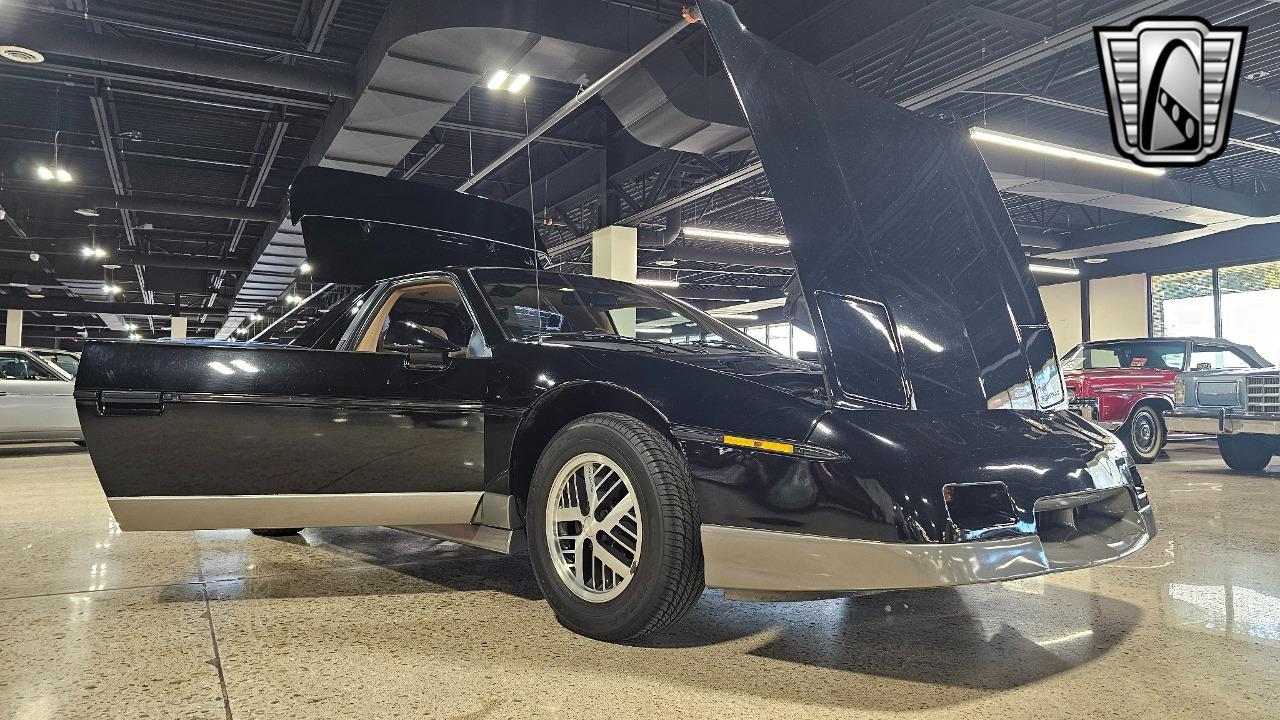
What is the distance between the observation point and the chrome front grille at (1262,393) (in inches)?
312

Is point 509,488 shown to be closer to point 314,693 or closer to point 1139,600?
point 314,693

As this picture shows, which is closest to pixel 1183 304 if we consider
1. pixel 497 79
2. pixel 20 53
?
pixel 497 79

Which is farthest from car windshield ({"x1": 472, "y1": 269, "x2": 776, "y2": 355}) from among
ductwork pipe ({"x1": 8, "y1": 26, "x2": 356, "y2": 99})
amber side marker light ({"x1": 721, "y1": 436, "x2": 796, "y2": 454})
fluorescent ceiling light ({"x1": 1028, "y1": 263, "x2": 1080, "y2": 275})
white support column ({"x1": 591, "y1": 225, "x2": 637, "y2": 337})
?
fluorescent ceiling light ({"x1": 1028, "y1": 263, "x2": 1080, "y2": 275})

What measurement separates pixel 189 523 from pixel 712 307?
27266 millimetres

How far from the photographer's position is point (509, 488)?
276 centimetres

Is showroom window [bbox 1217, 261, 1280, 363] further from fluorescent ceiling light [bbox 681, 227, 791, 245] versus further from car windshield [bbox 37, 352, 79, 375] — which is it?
car windshield [bbox 37, 352, 79, 375]

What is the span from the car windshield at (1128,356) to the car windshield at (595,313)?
9978mm

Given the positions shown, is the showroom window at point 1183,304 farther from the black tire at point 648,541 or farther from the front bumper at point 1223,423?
the black tire at point 648,541

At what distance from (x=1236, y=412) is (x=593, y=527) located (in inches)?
331

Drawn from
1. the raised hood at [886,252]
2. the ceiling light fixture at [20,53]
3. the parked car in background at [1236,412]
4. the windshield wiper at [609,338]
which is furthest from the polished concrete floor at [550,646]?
the ceiling light fixture at [20,53]

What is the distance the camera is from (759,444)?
215cm

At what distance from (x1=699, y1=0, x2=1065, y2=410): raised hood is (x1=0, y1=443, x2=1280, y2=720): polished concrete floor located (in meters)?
0.76

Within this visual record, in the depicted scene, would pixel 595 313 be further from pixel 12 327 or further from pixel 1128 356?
pixel 12 327

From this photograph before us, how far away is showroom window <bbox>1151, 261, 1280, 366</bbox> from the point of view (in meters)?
16.5
